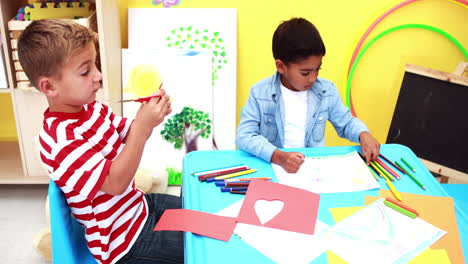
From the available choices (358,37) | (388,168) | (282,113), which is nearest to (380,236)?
(388,168)

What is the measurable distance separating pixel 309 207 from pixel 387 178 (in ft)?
0.88

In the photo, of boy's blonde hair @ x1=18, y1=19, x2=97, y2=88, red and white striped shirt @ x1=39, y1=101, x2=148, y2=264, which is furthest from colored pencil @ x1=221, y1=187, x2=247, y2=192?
boy's blonde hair @ x1=18, y1=19, x2=97, y2=88

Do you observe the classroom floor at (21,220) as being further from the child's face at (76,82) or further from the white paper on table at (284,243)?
the white paper on table at (284,243)

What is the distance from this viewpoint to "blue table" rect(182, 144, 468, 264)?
0.79m

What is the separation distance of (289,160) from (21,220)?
4.51 ft

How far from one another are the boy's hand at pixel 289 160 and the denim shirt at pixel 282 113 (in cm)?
23

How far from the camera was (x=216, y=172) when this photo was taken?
1074mm

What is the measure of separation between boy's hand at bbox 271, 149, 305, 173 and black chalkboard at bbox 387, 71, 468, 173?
1099 mm

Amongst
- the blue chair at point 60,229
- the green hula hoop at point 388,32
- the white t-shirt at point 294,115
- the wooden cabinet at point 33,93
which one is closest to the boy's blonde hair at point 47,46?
the blue chair at point 60,229

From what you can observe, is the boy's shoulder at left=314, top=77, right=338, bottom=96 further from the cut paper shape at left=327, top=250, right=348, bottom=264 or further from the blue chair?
the blue chair

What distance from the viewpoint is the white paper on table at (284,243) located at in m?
0.78

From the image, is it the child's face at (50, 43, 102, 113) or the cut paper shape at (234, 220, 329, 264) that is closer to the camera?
the cut paper shape at (234, 220, 329, 264)

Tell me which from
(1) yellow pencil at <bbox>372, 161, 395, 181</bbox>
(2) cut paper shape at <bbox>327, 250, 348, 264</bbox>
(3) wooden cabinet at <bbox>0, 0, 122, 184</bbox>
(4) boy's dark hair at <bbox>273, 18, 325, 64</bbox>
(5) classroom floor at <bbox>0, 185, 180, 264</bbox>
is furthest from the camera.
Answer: (3) wooden cabinet at <bbox>0, 0, 122, 184</bbox>

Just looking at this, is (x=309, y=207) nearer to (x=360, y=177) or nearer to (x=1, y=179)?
(x=360, y=177)
